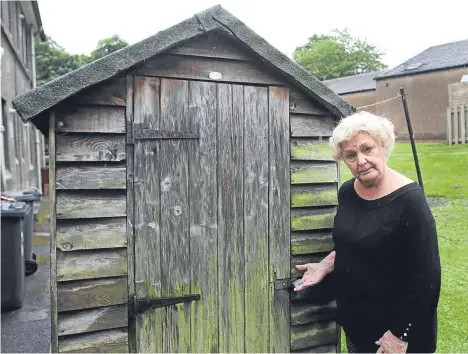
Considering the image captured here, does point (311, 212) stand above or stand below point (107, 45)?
below

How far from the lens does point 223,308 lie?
125 inches

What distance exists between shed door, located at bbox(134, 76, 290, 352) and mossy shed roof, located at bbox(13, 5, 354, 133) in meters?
0.19

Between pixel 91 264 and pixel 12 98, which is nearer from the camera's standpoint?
pixel 91 264

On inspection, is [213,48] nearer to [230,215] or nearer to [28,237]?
[230,215]

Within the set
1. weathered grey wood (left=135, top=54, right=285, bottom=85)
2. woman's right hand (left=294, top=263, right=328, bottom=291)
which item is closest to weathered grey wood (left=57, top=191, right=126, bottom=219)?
weathered grey wood (left=135, top=54, right=285, bottom=85)

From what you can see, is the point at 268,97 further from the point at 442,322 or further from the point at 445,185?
the point at 445,185

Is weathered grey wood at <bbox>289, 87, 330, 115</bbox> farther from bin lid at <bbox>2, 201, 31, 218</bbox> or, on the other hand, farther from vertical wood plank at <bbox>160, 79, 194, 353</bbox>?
bin lid at <bbox>2, 201, 31, 218</bbox>

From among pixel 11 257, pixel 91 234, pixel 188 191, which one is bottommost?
pixel 11 257

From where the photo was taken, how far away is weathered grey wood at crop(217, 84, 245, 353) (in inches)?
123

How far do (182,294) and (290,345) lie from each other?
100 cm

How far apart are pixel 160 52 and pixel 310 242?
1783 mm

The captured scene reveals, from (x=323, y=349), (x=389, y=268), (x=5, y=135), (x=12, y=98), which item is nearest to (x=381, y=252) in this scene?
(x=389, y=268)

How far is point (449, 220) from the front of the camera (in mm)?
6012

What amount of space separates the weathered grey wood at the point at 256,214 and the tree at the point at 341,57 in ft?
76.1
